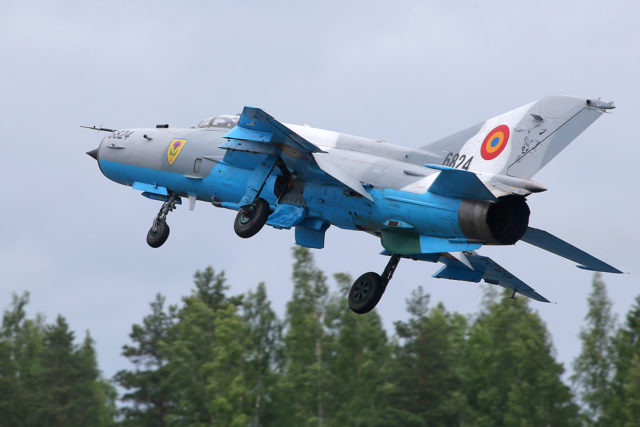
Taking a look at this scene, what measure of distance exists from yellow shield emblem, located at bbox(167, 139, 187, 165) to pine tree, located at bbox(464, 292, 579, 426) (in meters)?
23.7

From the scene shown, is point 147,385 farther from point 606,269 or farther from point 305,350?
point 606,269

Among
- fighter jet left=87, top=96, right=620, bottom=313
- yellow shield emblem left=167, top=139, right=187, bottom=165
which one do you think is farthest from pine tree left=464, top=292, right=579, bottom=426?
yellow shield emblem left=167, top=139, right=187, bottom=165

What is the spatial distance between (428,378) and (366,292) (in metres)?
24.0

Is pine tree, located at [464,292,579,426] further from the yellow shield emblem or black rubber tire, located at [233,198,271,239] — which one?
black rubber tire, located at [233,198,271,239]

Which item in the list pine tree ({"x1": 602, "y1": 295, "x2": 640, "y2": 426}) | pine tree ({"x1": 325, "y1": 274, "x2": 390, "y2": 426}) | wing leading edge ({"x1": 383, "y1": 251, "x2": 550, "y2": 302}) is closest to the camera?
wing leading edge ({"x1": 383, "y1": 251, "x2": 550, "y2": 302})

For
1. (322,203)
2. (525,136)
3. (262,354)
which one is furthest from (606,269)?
(262,354)

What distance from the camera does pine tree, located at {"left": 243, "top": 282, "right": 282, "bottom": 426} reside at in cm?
4609

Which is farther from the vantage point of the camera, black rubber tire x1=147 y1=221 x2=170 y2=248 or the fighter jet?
black rubber tire x1=147 y1=221 x2=170 y2=248

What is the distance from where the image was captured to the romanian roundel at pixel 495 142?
1912cm

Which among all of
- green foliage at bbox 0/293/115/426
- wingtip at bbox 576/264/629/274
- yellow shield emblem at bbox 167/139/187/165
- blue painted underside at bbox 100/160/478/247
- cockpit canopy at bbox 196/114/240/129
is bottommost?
wingtip at bbox 576/264/629/274

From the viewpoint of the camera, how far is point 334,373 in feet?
152

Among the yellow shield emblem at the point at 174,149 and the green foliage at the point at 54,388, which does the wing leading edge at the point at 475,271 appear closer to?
the yellow shield emblem at the point at 174,149

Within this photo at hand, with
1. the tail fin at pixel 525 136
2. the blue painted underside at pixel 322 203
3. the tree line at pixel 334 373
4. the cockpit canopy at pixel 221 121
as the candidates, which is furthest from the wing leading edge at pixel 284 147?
the tree line at pixel 334 373

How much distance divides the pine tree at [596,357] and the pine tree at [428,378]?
538cm
